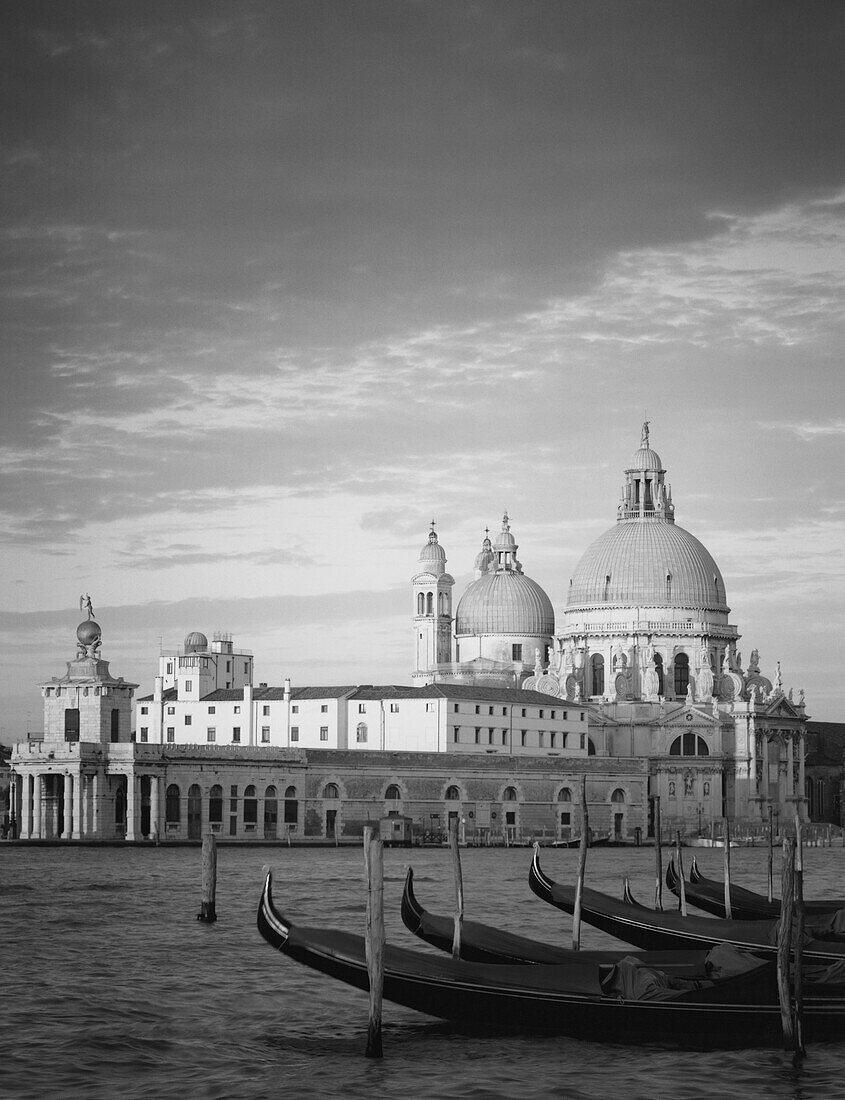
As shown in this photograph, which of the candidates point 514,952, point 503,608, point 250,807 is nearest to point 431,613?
point 503,608

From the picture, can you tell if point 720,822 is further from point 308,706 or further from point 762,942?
point 762,942

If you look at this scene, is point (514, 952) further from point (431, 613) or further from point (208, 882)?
point (431, 613)

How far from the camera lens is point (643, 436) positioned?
409 ft

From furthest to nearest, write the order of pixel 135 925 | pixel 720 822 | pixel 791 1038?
pixel 720 822 → pixel 135 925 → pixel 791 1038

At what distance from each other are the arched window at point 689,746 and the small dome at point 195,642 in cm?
2811

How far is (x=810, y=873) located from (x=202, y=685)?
41406 millimetres

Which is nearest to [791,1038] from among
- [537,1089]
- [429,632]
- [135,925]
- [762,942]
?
[537,1089]

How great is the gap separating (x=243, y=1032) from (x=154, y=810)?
2113 inches

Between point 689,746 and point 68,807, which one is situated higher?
point 689,746

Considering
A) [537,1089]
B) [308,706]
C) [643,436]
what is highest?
[643,436]

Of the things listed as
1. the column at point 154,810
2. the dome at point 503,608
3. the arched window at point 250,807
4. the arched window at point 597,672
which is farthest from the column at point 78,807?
the dome at point 503,608

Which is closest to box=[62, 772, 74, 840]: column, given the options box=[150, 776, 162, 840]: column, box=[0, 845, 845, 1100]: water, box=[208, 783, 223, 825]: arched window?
box=[150, 776, 162, 840]: column

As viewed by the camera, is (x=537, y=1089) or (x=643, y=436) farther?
(x=643, y=436)

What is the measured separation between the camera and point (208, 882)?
45.6 m
